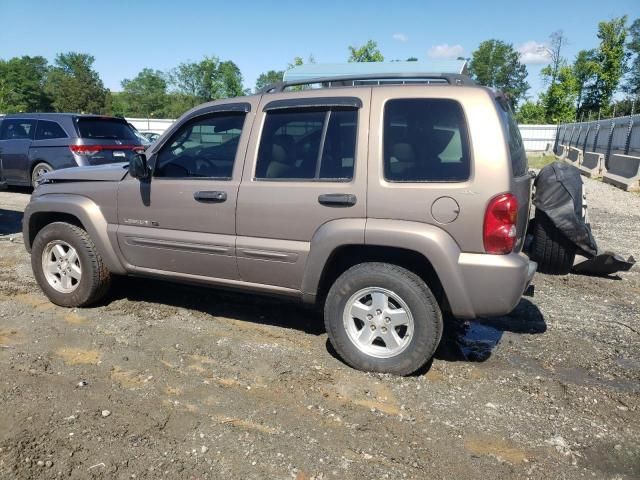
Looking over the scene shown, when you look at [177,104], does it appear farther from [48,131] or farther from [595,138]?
[48,131]

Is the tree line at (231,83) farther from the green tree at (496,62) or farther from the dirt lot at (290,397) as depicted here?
the dirt lot at (290,397)

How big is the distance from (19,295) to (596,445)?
16.7 ft

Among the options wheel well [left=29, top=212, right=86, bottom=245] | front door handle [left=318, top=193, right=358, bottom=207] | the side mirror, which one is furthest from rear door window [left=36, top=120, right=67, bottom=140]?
front door handle [left=318, top=193, right=358, bottom=207]

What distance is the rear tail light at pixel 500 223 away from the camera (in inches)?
128

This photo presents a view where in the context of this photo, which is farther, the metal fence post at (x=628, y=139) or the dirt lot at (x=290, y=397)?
the metal fence post at (x=628, y=139)

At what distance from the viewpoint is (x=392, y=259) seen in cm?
366

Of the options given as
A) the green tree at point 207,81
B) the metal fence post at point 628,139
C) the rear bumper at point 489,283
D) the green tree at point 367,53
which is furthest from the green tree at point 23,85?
the rear bumper at point 489,283

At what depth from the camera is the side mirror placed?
4.20 meters

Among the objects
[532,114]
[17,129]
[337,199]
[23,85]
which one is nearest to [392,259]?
[337,199]

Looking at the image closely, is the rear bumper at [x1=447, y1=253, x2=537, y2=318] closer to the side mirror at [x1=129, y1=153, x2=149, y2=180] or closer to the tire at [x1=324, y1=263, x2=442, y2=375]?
the tire at [x1=324, y1=263, x2=442, y2=375]

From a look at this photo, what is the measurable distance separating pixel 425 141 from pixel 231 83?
86774mm

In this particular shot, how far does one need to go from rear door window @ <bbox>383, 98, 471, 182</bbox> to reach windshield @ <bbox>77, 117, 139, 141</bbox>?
8.89 metres

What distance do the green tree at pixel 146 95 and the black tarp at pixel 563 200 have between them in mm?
83108

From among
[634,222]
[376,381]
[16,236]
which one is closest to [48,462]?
[376,381]
